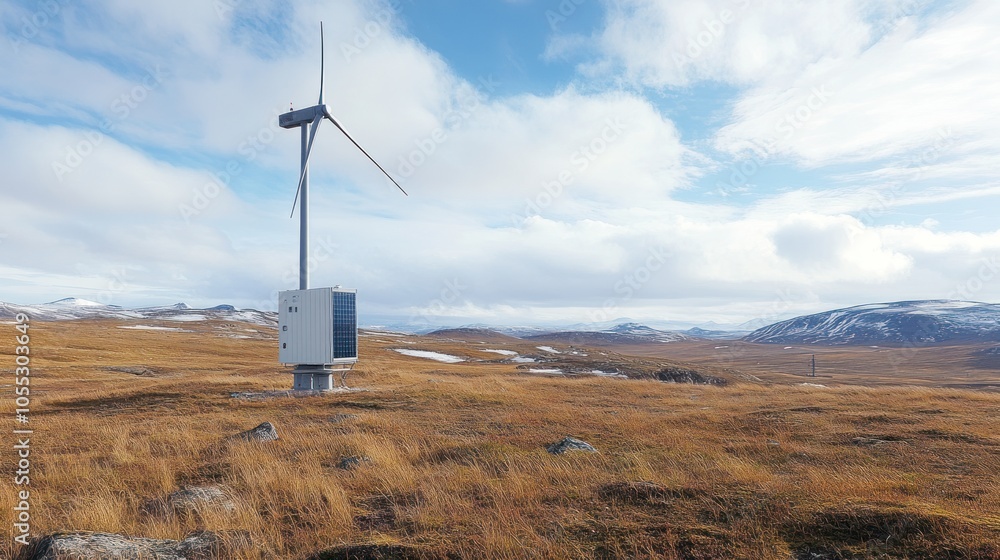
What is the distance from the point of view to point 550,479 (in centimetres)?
946

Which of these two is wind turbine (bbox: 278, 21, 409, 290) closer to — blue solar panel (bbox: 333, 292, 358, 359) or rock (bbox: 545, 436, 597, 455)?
blue solar panel (bbox: 333, 292, 358, 359)

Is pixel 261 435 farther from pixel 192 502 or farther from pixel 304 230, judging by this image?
pixel 304 230

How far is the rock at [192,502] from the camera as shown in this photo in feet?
26.1

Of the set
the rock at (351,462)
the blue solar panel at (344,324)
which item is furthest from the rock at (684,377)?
the rock at (351,462)

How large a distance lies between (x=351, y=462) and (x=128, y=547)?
5251 millimetres

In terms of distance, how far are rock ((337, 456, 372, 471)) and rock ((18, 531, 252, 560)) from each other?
431cm

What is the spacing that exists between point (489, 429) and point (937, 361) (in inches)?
7451

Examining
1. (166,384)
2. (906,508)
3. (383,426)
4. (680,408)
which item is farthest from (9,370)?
(906,508)

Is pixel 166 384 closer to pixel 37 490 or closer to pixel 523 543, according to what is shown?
pixel 37 490

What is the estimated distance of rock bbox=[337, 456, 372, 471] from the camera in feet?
36.1

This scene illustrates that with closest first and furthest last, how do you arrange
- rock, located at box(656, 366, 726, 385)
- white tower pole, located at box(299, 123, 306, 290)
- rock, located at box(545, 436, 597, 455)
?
rock, located at box(545, 436, 597, 455) → white tower pole, located at box(299, 123, 306, 290) → rock, located at box(656, 366, 726, 385)

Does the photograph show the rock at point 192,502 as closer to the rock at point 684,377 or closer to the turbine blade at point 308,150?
the turbine blade at point 308,150

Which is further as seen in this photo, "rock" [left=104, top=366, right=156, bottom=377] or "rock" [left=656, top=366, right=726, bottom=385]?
"rock" [left=656, top=366, right=726, bottom=385]

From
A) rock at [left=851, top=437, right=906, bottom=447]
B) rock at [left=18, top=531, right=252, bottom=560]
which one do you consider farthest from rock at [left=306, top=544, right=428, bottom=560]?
rock at [left=851, top=437, right=906, bottom=447]
